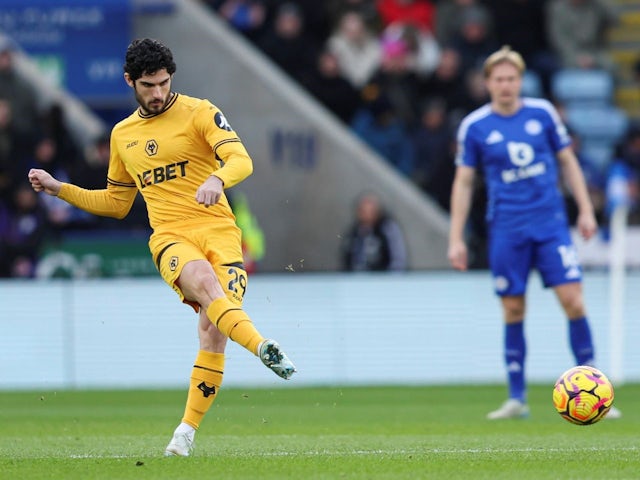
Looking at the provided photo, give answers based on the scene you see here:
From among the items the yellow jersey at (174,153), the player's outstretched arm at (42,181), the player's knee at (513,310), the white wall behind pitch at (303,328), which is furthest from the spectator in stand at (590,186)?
the player's outstretched arm at (42,181)

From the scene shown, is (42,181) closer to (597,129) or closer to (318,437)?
(318,437)

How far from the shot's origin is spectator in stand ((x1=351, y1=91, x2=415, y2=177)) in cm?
1834

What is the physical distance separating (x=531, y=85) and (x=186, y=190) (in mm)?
11141

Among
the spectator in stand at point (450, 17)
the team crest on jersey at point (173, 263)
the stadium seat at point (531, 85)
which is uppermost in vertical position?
the spectator in stand at point (450, 17)

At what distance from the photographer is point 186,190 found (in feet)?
27.3

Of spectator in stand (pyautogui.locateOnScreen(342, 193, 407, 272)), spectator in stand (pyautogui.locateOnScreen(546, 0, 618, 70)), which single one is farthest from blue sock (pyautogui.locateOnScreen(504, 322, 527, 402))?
spectator in stand (pyautogui.locateOnScreen(546, 0, 618, 70))

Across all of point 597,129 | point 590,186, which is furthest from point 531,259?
point 597,129

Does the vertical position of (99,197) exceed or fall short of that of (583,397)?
it exceeds it

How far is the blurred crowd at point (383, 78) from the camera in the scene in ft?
56.0

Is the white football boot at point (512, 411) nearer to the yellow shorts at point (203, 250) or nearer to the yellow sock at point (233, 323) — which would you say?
the yellow shorts at point (203, 250)

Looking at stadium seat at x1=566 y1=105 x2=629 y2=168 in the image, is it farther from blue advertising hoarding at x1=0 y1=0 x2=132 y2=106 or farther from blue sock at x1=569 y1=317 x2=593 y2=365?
blue sock at x1=569 y1=317 x2=593 y2=365

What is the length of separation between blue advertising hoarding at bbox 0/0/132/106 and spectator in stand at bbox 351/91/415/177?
9.97 feet

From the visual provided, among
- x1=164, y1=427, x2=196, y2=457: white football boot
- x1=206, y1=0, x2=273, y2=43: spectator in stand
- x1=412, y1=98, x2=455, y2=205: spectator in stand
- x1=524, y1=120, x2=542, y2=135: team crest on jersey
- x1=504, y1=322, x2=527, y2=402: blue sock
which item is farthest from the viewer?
x1=206, y1=0, x2=273, y2=43: spectator in stand

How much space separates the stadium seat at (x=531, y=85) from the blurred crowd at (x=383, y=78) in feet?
0.30
